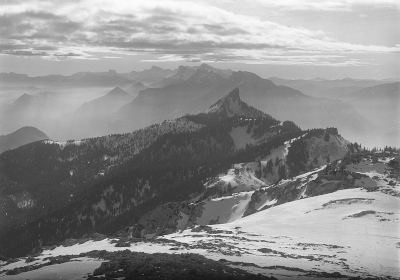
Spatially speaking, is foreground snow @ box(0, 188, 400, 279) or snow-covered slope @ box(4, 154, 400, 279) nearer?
snow-covered slope @ box(4, 154, 400, 279)

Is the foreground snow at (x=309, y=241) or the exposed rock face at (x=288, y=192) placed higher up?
the foreground snow at (x=309, y=241)

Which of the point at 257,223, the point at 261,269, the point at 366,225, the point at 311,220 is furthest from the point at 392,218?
the point at 261,269

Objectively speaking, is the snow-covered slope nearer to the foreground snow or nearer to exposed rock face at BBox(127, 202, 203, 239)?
the foreground snow

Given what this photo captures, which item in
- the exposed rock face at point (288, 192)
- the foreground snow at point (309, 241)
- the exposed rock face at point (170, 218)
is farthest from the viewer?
the exposed rock face at point (170, 218)

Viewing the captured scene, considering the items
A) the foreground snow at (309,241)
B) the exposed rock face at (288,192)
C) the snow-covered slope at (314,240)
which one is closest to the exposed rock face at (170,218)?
the exposed rock face at (288,192)

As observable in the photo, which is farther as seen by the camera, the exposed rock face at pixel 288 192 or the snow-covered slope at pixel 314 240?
the exposed rock face at pixel 288 192

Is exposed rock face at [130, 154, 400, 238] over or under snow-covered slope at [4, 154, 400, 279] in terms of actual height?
under

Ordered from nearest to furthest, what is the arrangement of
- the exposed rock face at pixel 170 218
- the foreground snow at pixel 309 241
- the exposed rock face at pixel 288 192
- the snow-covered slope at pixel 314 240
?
the snow-covered slope at pixel 314 240 → the foreground snow at pixel 309 241 → the exposed rock face at pixel 288 192 → the exposed rock face at pixel 170 218

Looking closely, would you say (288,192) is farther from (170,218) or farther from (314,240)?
(314,240)

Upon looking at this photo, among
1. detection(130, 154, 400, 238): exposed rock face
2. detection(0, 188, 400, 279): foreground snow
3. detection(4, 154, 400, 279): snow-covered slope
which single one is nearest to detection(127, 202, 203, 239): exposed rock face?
detection(130, 154, 400, 238): exposed rock face

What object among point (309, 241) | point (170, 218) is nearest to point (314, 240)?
point (309, 241)

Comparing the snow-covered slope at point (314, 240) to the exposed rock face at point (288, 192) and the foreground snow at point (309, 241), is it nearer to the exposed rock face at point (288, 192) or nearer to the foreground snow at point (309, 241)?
the foreground snow at point (309, 241)

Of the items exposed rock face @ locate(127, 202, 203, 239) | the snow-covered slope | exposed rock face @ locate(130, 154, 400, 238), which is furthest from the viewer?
exposed rock face @ locate(127, 202, 203, 239)
